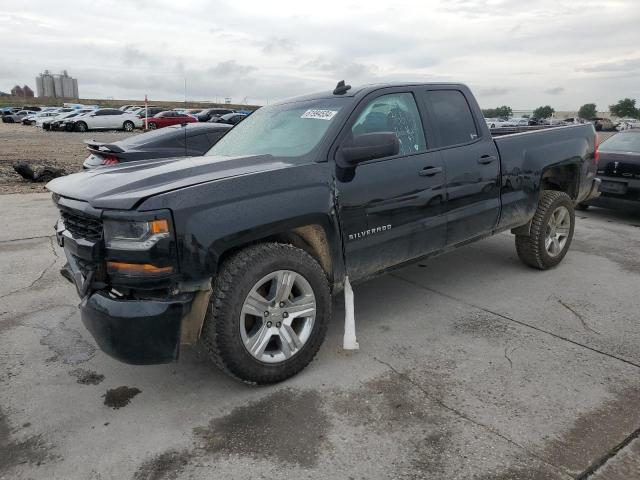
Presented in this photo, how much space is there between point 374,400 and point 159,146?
6.11 m

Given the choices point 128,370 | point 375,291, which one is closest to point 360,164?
point 375,291

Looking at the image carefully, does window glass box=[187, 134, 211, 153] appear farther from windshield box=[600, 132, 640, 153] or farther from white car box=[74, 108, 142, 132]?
white car box=[74, 108, 142, 132]

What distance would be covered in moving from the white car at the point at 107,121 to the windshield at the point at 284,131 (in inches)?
1326

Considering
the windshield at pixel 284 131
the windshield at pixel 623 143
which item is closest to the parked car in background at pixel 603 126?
the windshield at pixel 623 143

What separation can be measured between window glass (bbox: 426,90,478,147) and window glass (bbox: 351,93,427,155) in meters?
0.22

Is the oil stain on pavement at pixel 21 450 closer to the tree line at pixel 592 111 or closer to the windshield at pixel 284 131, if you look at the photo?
the windshield at pixel 284 131

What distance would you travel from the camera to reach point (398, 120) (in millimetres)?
4000

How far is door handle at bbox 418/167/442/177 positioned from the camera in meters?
3.87

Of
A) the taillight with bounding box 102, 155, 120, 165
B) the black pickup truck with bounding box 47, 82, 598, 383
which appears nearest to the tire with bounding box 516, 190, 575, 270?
the black pickup truck with bounding box 47, 82, 598, 383

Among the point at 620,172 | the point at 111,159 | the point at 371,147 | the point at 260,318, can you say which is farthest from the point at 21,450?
→ the point at 620,172

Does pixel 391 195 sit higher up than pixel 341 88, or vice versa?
pixel 341 88

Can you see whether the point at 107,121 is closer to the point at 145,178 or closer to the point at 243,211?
the point at 145,178

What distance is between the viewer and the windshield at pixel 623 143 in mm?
8078

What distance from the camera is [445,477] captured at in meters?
2.39
